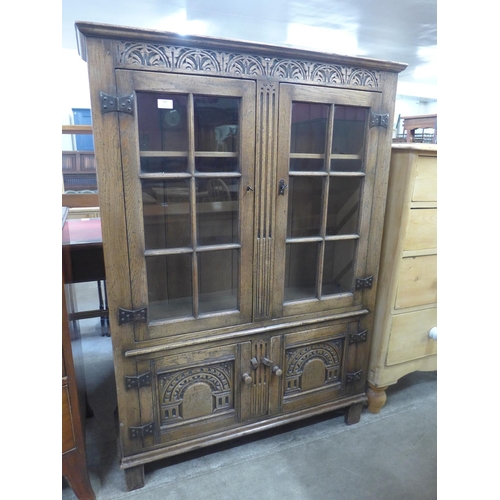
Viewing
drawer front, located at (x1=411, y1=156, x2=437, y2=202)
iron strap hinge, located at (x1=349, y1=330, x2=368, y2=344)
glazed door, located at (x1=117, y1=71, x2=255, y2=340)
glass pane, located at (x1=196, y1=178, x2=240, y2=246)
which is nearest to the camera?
glazed door, located at (x1=117, y1=71, x2=255, y2=340)

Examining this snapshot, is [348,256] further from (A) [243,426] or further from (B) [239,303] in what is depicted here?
(A) [243,426]

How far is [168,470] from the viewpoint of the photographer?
1479 millimetres

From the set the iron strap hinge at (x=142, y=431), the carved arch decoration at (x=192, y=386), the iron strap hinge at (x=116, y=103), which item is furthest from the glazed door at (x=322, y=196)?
the iron strap hinge at (x=142, y=431)

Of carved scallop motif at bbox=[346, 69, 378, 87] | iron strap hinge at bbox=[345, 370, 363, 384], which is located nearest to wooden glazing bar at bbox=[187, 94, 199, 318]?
carved scallop motif at bbox=[346, 69, 378, 87]

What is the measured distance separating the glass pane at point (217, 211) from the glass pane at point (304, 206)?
234mm

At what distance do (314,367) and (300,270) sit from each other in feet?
1.47

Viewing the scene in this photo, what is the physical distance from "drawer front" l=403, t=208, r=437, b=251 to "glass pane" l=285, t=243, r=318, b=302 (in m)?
0.44

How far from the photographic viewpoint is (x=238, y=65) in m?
1.16

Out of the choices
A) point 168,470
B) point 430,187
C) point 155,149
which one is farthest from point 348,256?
point 168,470

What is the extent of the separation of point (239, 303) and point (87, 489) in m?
0.87

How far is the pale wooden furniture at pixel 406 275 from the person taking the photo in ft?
4.99

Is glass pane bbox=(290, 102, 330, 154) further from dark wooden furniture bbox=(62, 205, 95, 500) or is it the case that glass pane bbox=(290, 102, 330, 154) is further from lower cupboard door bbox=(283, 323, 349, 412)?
dark wooden furniture bbox=(62, 205, 95, 500)

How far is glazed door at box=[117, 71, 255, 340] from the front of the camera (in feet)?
3.72
